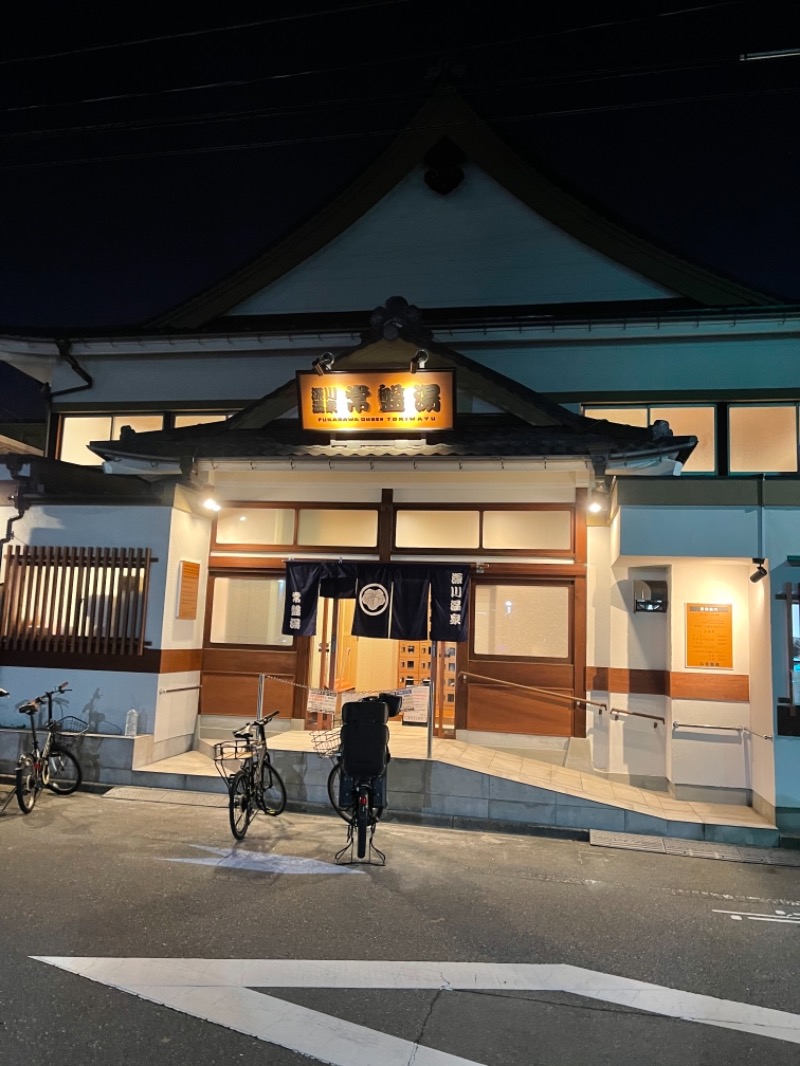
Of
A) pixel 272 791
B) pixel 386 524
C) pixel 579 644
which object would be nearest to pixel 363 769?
pixel 272 791

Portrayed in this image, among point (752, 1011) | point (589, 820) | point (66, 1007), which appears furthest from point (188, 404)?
point (752, 1011)

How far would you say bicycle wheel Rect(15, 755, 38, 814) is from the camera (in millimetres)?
8594

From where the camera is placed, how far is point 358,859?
7.48 m

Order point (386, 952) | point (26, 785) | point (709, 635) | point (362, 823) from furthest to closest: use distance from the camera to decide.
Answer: point (709, 635), point (26, 785), point (362, 823), point (386, 952)

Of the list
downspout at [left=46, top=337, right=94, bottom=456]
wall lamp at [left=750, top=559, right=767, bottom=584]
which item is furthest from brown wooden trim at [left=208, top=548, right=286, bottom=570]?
wall lamp at [left=750, top=559, right=767, bottom=584]

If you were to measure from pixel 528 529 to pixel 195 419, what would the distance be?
6.64 metres

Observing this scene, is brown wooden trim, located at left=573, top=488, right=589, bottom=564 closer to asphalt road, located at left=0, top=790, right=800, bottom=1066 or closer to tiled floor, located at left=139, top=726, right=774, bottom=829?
tiled floor, located at left=139, top=726, right=774, bottom=829

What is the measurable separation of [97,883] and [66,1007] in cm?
232

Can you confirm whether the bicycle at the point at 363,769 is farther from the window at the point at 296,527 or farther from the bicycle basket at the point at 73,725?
the bicycle basket at the point at 73,725

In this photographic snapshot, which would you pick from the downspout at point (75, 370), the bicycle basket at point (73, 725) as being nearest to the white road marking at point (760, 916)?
the bicycle basket at point (73, 725)

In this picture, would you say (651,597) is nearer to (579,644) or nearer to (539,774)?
(579,644)

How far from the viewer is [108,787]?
32.9ft

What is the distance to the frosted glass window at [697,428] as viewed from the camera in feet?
39.5

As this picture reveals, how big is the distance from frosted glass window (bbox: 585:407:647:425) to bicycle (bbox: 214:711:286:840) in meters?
7.70
